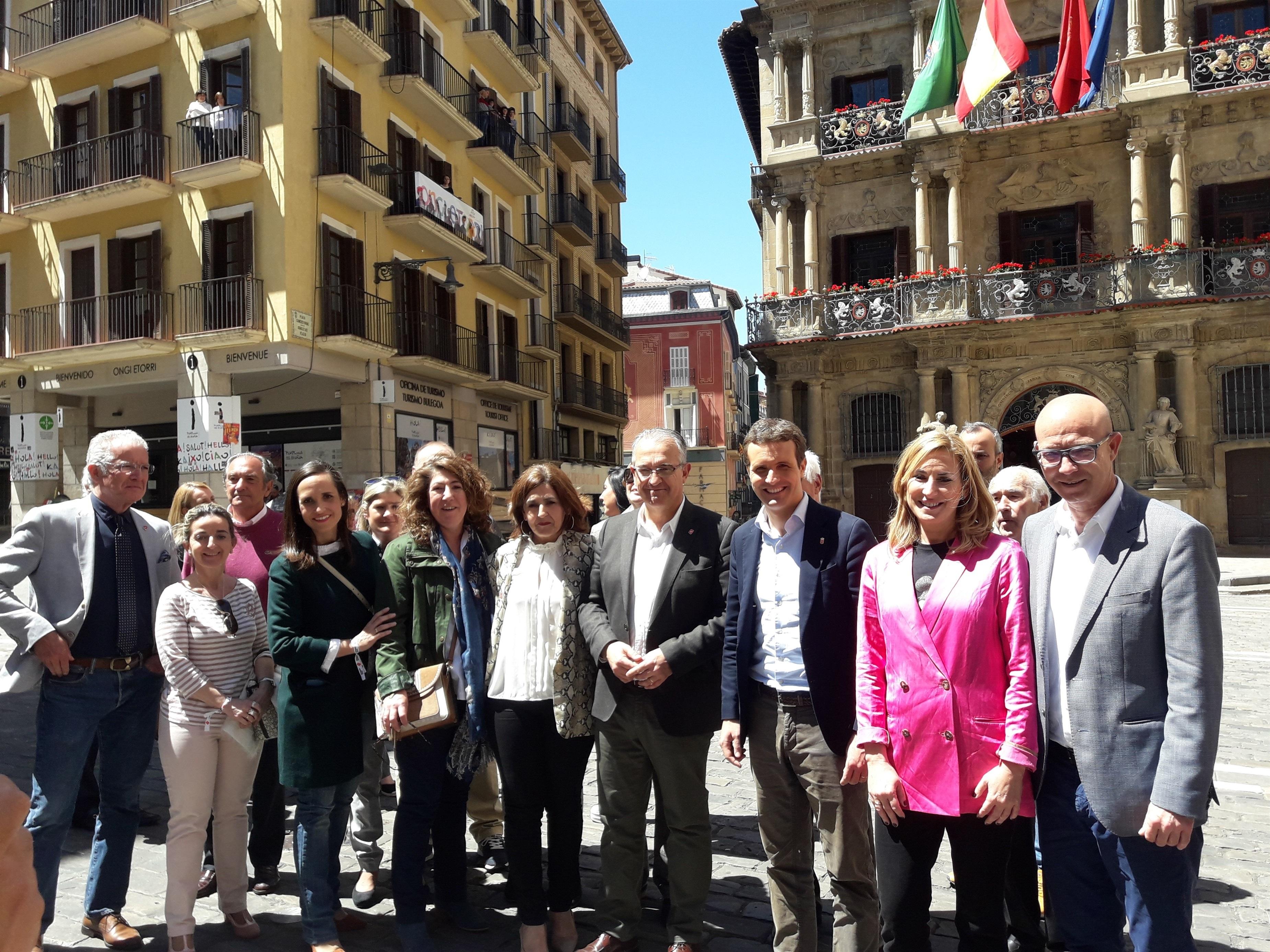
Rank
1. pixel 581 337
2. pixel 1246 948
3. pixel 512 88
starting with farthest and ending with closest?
pixel 581 337, pixel 512 88, pixel 1246 948

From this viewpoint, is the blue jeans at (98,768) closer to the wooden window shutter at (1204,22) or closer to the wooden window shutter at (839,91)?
the wooden window shutter at (839,91)

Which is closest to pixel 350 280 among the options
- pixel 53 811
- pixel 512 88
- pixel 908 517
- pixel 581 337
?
pixel 512 88

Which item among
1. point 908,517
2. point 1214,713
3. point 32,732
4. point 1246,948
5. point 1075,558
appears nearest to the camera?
point 1214,713

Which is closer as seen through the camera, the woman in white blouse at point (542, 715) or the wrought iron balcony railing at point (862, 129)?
the woman in white blouse at point (542, 715)

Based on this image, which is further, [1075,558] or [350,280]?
[350,280]

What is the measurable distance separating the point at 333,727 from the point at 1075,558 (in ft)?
9.88

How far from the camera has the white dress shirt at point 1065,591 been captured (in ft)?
8.98

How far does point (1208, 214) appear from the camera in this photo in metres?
20.5

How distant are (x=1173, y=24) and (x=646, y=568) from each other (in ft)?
76.0

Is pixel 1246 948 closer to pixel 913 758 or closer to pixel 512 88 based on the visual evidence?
pixel 913 758

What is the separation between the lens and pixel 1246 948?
3.56m

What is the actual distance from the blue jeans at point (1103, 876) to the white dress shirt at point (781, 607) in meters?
0.93

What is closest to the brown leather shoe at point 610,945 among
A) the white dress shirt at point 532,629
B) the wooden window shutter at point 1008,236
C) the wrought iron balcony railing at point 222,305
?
the white dress shirt at point 532,629

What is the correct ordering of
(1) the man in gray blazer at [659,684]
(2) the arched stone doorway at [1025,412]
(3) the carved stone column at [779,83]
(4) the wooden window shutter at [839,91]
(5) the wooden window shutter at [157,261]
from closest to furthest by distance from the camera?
(1) the man in gray blazer at [659,684] < (5) the wooden window shutter at [157,261] < (2) the arched stone doorway at [1025,412] < (4) the wooden window shutter at [839,91] < (3) the carved stone column at [779,83]
